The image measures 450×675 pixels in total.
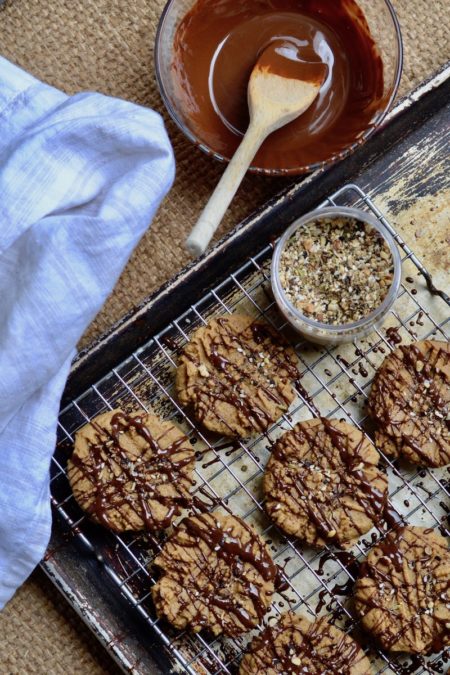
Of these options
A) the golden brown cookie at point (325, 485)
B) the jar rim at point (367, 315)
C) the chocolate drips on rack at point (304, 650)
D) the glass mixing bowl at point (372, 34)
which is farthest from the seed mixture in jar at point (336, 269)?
the chocolate drips on rack at point (304, 650)

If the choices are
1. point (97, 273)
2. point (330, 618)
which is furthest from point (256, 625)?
point (97, 273)

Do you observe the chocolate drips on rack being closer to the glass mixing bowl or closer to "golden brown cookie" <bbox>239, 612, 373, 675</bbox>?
"golden brown cookie" <bbox>239, 612, 373, 675</bbox>

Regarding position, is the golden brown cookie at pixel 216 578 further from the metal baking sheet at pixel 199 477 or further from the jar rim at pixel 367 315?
the jar rim at pixel 367 315

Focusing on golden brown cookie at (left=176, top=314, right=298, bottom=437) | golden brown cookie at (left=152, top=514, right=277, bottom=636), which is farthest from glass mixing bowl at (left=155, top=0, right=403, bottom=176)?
golden brown cookie at (left=152, top=514, right=277, bottom=636)

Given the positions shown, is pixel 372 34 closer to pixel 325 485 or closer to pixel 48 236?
pixel 48 236

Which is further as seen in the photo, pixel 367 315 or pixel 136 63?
pixel 136 63

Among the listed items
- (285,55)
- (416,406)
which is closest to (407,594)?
(416,406)
